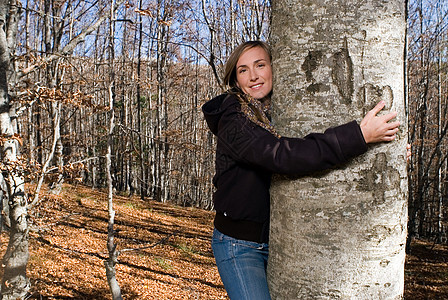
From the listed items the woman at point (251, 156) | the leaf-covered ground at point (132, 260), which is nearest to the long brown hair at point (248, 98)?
the woman at point (251, 156)

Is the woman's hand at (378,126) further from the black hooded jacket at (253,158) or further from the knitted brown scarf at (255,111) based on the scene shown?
the knitted brown scarf at (255,111)

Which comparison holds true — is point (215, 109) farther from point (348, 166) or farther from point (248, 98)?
point (348, 166)

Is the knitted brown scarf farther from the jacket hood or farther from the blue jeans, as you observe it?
the blue jeans

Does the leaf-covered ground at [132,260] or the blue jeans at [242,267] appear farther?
the leaf-covered ground at [132,260]

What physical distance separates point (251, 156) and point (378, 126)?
506mm

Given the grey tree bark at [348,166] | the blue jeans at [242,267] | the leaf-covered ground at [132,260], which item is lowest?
the leaf-covered ground at [132,260]

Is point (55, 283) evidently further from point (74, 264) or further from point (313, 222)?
point (313, 222)

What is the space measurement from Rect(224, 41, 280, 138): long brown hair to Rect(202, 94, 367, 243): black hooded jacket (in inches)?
1.0

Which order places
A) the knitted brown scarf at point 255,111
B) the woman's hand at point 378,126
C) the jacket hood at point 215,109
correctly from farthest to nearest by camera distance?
the jacket hood at point 215,109 < the knitted brown scarf at point 255,111 < the woman's hand at point 378,126

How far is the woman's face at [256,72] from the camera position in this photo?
176 cm

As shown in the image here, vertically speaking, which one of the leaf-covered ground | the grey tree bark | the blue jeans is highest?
the grey tree bark

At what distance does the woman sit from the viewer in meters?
1.21

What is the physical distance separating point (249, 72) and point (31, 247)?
28.1ft

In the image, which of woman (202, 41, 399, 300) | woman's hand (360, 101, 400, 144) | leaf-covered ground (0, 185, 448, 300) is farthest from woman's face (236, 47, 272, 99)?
leaf-covered ground (0, 185, 448, 300)
